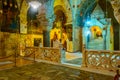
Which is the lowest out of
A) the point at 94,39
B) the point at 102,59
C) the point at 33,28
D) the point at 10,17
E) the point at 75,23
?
the point at 102,59

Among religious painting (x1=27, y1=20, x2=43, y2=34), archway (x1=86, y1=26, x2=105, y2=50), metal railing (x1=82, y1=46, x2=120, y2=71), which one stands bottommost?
metal railing (x1=82, y1=46, x2=120, y2=71)

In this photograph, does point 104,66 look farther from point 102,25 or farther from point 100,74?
point 102,25

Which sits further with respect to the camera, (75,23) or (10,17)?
(75,23)

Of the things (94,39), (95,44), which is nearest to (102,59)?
(95,44)

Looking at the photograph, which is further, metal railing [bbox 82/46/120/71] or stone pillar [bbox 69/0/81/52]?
stone pillar [bbox 69/0/81/52]

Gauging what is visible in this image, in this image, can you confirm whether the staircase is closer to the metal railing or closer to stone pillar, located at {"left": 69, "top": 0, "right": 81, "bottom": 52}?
stone pillar, located at {"left": 69, "top": 0, "right": 81, "bottom": 52}

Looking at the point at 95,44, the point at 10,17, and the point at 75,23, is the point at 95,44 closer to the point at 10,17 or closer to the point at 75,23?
the point at 75,23

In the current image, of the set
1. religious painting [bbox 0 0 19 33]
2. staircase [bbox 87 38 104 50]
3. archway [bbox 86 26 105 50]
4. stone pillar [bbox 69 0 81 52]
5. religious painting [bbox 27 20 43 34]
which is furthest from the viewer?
staircase [bbox 87 38 104 50]

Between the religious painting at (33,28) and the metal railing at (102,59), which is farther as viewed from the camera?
the religious painting at (33,28)

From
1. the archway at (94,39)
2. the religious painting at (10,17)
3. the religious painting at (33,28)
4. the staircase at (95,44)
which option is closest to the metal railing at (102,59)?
the religious painting at (10,17)

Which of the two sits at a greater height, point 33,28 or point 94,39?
point 33,28

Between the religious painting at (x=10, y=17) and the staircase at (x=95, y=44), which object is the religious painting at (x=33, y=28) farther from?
the staircase at (x=95, y=44)

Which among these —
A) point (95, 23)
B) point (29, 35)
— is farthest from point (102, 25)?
point (29, 35)

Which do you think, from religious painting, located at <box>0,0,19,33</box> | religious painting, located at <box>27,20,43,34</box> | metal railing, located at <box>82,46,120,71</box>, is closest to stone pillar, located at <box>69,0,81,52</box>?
religious painting, located at <box>27,20,43,34</box>
